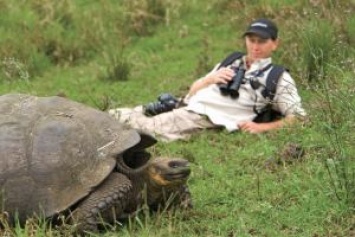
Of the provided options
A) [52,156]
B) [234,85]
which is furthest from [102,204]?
[234,85]

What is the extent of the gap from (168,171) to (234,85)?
2315 mm

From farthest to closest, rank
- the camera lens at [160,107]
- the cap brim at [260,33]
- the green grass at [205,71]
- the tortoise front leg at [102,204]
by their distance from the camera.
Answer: the camera lens at [160,107], the cap brim at [260,33], the green grass at [205,71], the tortoise front leg at [102,204]

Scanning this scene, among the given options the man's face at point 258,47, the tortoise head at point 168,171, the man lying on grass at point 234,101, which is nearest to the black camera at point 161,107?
the man lying on grass at point 234,101

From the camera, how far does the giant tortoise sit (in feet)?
16.3

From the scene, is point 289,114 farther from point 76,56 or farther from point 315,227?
point 76,56

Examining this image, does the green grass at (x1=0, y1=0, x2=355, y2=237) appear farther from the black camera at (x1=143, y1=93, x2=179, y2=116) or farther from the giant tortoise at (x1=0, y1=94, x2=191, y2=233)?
the black camera at (x1=143, y1=93, x2=179, y2=116)

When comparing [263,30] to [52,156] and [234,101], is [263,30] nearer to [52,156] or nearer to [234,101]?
[234,101]

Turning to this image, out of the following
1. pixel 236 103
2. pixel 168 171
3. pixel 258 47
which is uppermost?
pixel 258 47

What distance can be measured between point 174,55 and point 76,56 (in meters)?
1.28

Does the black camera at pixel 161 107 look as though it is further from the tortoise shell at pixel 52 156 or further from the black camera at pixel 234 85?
the tortoise shell at pixel 52 156

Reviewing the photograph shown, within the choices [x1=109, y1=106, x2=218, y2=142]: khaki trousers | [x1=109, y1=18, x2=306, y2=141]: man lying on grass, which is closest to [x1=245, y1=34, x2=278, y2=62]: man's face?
[x1=109, y1=18, x2=306, y2=141]: man lying on grass

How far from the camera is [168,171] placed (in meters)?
5.06

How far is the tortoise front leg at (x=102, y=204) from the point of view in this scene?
495 cm

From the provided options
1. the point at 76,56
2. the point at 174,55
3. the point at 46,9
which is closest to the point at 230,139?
the point at 174,55
